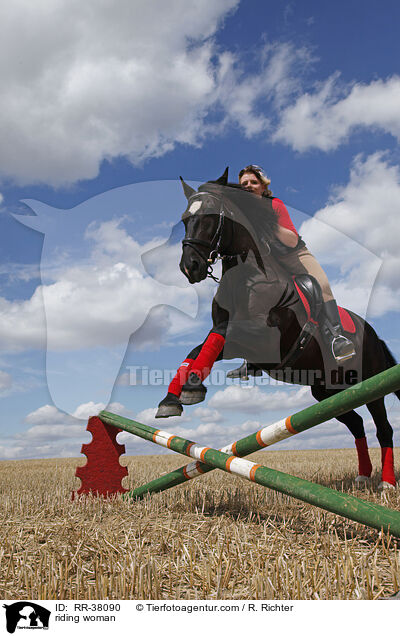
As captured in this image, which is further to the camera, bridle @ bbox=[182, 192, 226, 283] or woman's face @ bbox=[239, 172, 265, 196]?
woman's face @ bbox=[239, 172, 265, 196]

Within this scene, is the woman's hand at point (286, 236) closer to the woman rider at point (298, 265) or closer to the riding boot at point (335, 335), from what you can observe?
the woman rider at point (298, 265)

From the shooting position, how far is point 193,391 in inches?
124

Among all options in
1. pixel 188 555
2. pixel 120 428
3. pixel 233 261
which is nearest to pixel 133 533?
pixel 188 555

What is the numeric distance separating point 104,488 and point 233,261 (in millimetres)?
2571

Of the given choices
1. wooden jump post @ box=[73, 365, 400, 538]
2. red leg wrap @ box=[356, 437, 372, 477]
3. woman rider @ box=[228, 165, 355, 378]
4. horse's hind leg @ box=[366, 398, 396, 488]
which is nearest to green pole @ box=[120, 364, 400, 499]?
wooden jump post @ box=[73, 365, 400, 538]

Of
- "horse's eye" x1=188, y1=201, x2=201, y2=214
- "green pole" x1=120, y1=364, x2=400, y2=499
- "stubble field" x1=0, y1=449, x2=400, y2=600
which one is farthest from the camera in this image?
"horse's eye" x1=188, y1=201, x2=201, y2=214

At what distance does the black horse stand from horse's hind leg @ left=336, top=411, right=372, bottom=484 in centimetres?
160

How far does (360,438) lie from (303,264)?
8.70 ft

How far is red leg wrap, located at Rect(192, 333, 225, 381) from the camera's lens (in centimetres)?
323

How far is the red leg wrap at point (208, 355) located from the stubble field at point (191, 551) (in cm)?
101
